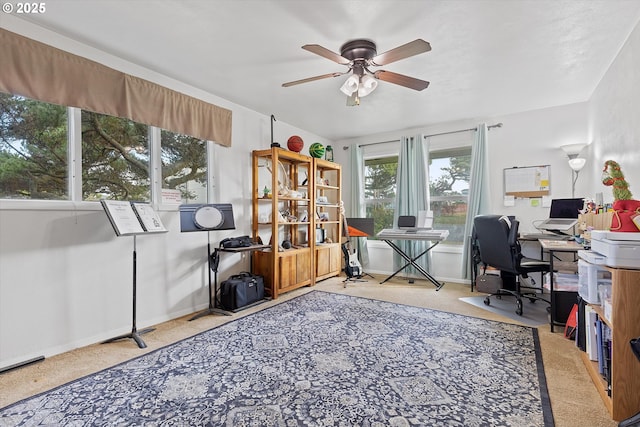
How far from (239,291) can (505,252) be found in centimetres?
289

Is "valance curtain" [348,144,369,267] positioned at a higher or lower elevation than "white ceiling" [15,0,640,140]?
lower

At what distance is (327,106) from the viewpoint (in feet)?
13.0

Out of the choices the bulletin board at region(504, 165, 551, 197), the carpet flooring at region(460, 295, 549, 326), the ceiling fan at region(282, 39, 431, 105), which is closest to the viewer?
the ceiling fan at region(282, 39, 431, 105)

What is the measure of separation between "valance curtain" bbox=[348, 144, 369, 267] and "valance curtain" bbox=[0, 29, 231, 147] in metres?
2.74

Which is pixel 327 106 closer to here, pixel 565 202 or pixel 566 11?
pixel 566 11

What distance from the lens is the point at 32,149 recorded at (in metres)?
2.30

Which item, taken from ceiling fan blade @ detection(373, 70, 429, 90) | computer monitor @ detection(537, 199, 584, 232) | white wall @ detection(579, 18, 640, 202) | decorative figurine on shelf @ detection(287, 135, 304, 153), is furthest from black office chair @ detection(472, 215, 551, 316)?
decorative figurine on shelf @ detection(287, 135, 304, 153)

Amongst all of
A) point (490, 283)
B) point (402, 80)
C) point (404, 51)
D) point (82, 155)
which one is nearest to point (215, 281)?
point (82, 155)

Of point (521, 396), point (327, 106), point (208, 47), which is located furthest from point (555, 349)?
point (208, 47)

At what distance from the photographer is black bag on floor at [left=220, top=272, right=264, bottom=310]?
3.31 metres

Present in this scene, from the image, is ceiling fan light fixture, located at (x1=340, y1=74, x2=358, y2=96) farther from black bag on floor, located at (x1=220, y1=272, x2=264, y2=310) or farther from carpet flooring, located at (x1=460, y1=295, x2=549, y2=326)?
carpet flooring, located at (x1=460, y1=295, x2=549, y2=326)

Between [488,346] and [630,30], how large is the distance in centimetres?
260

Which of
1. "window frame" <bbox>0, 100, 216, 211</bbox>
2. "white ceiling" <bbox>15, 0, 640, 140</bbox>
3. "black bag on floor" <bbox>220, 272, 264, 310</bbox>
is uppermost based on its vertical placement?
"white ceiling" <bbox>15, 0, 640, 140</bbox>

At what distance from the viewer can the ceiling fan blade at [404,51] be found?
198cm
